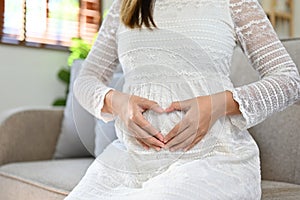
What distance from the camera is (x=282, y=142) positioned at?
Result: 1450 millimetres

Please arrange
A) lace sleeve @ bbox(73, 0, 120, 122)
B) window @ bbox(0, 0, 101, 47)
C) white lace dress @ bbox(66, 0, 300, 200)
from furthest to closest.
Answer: window @ bbox(0, 0, 101, 47), lace sleeve @ bbox(73, 0, 120, 122), white lace dress @ bbox(66, 0, 300, 200)

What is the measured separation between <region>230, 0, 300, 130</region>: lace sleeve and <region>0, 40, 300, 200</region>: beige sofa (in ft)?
0.76

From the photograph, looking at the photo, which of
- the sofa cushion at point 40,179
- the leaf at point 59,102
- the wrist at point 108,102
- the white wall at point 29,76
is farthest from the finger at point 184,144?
the leaf at point 59,102

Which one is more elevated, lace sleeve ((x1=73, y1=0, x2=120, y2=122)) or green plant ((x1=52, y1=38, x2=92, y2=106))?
lace sleeve ((x1=73, y1=0, x2=120, y2=122))

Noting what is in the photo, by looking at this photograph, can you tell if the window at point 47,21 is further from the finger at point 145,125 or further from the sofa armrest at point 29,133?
the finger at point 145,125

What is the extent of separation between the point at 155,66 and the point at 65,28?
2.26 m

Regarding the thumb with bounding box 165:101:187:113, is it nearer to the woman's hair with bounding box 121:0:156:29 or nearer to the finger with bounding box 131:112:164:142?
the finger with bounding box 131:112:164:142

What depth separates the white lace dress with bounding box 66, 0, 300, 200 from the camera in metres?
0.98

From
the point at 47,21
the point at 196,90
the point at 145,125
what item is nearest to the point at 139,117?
the point at 145,125

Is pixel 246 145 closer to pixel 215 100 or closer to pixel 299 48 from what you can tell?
pixel 215 100

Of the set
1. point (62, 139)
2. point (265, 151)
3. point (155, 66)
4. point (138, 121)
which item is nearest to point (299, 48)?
point (265, 151)

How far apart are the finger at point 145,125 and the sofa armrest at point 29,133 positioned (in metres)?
0.93

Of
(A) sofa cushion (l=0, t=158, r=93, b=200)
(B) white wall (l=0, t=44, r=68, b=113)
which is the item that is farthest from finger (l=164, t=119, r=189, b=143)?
(B) white wall (l=0, t=44, r=68, b=113)

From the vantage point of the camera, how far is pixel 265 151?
1.49m
